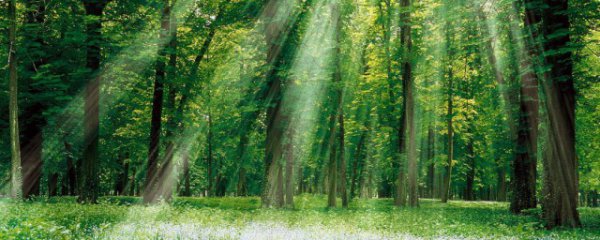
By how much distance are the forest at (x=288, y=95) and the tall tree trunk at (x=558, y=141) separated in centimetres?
4

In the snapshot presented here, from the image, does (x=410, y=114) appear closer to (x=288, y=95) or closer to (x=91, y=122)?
(x=288, y=95)

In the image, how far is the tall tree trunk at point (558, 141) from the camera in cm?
1272

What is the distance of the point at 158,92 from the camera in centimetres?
2120

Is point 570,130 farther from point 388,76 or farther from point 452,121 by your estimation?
point 452,121

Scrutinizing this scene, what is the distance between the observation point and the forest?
41.1 feet

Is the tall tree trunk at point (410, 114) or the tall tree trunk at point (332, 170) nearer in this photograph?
the tall tree trunk at point (410, 114)

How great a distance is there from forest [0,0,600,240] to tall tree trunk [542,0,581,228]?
4cm

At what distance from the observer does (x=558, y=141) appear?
12.9 m

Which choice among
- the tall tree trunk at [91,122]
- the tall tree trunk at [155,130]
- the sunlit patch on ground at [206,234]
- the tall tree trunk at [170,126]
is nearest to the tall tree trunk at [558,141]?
the sunlit patch on ground at [206,234]

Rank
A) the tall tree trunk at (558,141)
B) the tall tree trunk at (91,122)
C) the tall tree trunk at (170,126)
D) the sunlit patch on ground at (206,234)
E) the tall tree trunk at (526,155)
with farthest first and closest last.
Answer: the tall tree trunk at (170,126), the tall tree trunk at (526,155), the tall tree trunk at (91,122), the tall tree trunk at (558,141), the sunlit patch on ground at (206,234)

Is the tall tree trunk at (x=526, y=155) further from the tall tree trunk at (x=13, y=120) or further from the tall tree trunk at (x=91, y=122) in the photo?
the tall tree trunk at (x=13, y=120)

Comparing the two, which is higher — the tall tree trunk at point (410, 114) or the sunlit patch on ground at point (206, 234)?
the tall tree trunk at point (410, 114)

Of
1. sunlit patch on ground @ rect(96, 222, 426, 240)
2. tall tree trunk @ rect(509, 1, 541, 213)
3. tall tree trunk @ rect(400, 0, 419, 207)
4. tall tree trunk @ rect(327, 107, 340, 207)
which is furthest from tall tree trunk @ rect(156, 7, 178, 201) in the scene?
tall tree trunk @ rect(509, 1, 541, 213)

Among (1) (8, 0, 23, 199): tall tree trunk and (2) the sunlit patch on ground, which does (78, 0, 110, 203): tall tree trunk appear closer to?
(1) (8, 0, 23, 199): tall tree trunk
